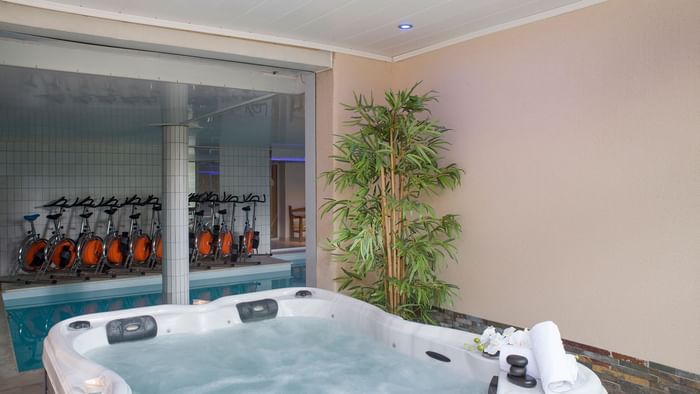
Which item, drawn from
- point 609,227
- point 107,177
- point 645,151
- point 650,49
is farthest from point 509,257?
point 107,177

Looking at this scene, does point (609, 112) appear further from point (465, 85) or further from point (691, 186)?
point (465, 85)

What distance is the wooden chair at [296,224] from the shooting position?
496 inches

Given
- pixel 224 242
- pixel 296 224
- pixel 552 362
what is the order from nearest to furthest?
pixel 552 362 → pixel 224 242 → pixel 296 224

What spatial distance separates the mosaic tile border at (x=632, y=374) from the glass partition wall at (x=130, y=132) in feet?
7.97

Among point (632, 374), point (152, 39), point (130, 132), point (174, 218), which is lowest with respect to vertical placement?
point (632, 374)

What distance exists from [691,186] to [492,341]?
126 cm

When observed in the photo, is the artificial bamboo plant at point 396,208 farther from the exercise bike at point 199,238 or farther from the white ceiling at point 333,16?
the exercise bike at point 199,238

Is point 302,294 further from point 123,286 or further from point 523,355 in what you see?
point 123,286

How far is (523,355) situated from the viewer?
2.05 meters

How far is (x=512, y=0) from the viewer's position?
293 centimetres

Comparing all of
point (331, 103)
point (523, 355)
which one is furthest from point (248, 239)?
point (523, 355)

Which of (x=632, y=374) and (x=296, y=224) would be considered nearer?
(x=632, y=374)

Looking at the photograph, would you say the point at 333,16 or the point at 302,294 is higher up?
the point at 333,16

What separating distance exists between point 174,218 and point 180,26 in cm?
295
